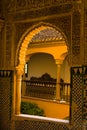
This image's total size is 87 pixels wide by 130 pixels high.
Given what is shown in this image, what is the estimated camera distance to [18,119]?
6.80m

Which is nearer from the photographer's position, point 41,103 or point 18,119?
point 18,119

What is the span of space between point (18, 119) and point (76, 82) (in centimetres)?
172

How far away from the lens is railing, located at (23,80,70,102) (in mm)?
12078

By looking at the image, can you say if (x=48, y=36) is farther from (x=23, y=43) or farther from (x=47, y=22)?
(x=47, y=22)

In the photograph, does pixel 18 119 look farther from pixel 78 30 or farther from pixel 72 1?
pixel 72 1

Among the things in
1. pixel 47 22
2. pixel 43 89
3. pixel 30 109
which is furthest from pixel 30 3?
pixel 43 89

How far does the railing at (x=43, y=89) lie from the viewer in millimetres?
12078

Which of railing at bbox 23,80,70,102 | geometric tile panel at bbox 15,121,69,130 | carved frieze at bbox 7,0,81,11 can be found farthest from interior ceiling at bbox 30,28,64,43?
geometric tile panel at bbox 15,121,69,130

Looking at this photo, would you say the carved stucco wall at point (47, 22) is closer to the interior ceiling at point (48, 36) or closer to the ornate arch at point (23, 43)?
the ornate arch at point (23, 43)

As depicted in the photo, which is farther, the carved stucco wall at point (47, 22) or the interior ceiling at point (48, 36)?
the interior ceiling at point (48, 36)

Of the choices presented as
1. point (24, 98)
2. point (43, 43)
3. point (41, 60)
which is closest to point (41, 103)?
point (24, 98)

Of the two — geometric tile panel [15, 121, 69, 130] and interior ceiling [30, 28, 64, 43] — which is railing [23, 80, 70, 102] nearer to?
interior ceiling [30, 28, 64, 43]

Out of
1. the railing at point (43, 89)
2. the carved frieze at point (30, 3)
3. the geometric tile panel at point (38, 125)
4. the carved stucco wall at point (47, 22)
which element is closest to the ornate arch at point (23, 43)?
the carved stucco wall at point (47, 22)

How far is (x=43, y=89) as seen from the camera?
13.1 meters
